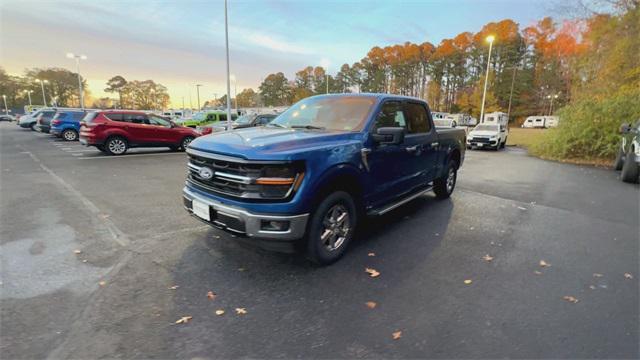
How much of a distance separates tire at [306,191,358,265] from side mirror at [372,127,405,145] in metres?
0.83

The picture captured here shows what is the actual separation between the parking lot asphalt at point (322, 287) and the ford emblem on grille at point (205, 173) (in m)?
1.01

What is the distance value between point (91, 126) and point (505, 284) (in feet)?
46.6

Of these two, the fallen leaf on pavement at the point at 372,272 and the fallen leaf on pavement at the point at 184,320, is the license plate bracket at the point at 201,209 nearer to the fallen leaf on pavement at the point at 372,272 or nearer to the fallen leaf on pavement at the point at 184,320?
the fallen leaf on pavement at the point at 184,320

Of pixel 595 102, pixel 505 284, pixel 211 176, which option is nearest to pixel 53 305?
pixel 211 176

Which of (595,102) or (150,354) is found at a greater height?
(595,102)

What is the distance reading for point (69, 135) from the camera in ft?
61.3

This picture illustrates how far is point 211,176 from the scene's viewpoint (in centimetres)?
346

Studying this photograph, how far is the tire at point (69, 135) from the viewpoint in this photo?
18578 millimetres

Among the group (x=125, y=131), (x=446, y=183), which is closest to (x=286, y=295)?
(x=446, y=183)

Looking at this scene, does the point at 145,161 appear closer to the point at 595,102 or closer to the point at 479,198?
the point at 479,198

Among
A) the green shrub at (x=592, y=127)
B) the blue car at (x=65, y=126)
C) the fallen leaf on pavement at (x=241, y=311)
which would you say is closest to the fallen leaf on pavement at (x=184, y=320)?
the fallen leaf on pavement at (x=241, y=311)

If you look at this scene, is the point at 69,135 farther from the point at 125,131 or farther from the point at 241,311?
the point at 241,311

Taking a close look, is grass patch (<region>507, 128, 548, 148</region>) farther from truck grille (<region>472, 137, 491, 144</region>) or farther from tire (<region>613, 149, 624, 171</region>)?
tire (<region>613, 149, 624, 171</region>)

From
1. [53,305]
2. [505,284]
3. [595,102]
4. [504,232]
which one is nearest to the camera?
[53,305]
